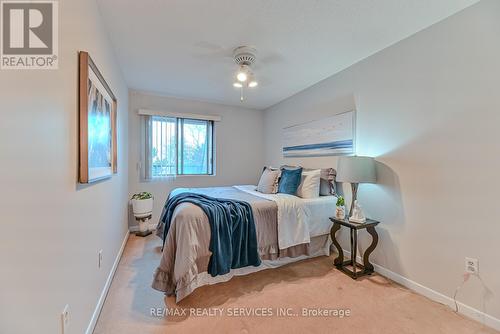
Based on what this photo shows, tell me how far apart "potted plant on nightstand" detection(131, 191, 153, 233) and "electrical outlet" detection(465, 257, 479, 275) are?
374 cm

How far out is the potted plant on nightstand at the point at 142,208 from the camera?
335 cm

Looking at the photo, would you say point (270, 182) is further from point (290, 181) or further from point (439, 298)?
point (439, 298)

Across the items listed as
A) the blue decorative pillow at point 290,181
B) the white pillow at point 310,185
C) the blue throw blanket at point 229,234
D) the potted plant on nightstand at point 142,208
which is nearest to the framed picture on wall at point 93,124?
the blue throw blanket at point 229,234

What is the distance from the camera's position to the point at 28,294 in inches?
→ 32.4

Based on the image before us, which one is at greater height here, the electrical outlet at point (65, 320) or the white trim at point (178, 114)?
the white trim at point (178, 114)

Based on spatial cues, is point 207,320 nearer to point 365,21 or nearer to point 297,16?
point 297,16

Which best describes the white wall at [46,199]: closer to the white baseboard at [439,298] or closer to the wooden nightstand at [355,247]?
the wooden nightstand at [355,247]

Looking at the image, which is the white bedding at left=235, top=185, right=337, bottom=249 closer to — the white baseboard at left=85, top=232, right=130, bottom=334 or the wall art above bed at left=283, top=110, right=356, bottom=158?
the wall art above bed at left=283, top=110, right=356, bottom=158

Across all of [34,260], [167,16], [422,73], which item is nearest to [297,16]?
[167,16]

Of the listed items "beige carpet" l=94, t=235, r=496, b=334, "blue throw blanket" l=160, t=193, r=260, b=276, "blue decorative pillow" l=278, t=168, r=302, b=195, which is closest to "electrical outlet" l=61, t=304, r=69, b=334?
"beige carpet" l=94, t=235, r=496, b=334

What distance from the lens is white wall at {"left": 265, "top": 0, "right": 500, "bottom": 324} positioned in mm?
1621

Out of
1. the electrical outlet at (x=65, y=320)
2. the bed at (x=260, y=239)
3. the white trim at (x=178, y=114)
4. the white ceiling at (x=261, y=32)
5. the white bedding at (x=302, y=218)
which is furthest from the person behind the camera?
the white trim at (x=178, y=114)

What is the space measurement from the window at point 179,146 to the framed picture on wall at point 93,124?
1705 mm

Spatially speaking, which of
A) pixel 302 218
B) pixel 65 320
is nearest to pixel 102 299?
pixel 65 320
